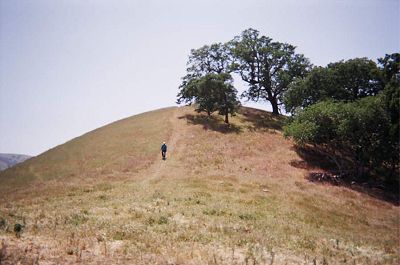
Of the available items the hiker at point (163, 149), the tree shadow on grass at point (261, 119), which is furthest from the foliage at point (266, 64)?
the hiker at point (163, 149)

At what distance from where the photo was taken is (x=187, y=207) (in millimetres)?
23203

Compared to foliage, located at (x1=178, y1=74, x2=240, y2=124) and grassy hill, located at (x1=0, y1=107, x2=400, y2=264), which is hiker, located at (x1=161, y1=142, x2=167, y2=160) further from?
foliage, located at (x1=178, y1=74, x2=240, y2=124)

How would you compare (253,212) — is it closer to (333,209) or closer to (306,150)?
(333,209)

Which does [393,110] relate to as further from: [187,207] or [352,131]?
[187,207]

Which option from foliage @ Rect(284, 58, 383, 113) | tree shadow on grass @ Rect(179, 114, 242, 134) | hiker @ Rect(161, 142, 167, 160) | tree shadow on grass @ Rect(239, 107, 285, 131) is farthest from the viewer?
tree shadow on grass @ Rect(239, 107, 285, 131)

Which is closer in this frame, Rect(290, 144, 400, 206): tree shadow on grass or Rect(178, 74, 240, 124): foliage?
Rect(290, 144, 400, 206): tree shadow on grass

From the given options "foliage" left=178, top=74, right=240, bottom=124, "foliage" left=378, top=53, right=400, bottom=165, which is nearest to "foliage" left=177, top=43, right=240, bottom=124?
"foliage" left=178, top=74, right=240, bottom=124

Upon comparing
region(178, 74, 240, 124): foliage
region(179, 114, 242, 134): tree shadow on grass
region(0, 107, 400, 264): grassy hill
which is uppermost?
region(178, 74, 240, 124): foliage

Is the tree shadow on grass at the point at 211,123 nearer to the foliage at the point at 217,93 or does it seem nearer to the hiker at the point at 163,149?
the foliage at the point at 217,93

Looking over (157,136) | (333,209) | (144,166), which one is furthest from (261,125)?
(333,209)

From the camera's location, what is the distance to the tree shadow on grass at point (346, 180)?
113 ft

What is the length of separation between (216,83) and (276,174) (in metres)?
25.7

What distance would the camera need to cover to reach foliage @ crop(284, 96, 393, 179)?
3644 cm

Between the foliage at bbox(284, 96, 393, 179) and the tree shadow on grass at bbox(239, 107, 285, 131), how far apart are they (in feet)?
51.6
